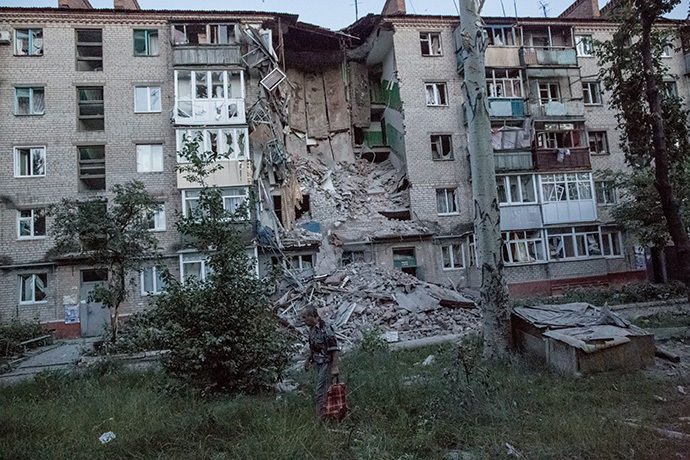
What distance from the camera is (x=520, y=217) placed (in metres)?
23.6

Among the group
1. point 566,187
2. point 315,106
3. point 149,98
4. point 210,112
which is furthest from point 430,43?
point 149,98

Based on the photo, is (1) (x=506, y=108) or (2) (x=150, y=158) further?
(1) (x=506, y=108)

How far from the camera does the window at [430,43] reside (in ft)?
83.6

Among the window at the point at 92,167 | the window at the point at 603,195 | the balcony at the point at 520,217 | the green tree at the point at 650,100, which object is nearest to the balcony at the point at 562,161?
the window at the point at 603,195

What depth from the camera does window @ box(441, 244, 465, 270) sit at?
23.7 meters

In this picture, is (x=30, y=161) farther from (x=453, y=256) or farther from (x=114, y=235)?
(x=453, y=256)

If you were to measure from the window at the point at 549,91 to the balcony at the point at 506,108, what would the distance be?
2.36 metres

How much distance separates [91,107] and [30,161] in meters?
3.92

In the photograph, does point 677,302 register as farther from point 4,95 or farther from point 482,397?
point 4,95

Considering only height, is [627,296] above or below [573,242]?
below

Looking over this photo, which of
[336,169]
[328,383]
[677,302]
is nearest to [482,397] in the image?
[328,383]

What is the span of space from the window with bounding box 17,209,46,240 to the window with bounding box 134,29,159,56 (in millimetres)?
9575

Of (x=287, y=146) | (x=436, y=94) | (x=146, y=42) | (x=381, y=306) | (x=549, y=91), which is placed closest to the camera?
(x=381, y=306)

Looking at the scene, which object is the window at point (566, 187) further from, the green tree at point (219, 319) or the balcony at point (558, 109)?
the green tree at point (219, 319)
